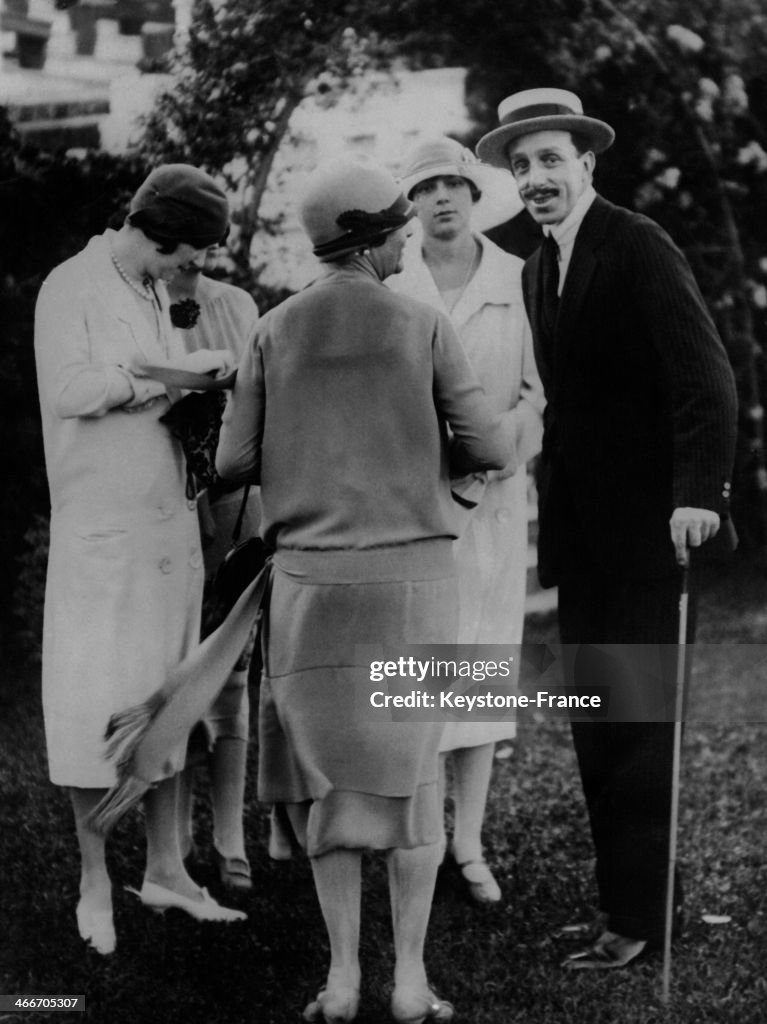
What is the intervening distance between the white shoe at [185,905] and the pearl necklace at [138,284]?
1736 mm

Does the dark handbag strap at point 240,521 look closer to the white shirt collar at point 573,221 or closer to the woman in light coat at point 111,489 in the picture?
the woman in light coat at point 111,489

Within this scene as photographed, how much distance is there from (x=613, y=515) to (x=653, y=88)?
129cm

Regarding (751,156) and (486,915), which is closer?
(486,915)

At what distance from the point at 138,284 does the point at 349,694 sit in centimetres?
134

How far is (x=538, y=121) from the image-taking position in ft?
12.7

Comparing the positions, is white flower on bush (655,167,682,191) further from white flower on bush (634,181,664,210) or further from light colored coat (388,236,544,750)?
light colored coat (388,236,544,750)

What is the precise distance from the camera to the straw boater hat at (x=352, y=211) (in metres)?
3.42

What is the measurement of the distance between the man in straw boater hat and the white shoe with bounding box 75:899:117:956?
1.36 meters

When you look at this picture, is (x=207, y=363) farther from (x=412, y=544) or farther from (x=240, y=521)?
(x=412, y=544)

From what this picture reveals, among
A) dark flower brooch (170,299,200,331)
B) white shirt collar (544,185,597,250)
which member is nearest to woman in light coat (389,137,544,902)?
white shirt collar (544,185,597,250)

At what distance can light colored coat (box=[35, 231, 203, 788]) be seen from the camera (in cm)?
388

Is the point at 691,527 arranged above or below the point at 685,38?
below

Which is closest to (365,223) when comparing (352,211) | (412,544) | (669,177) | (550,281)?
(352,211)

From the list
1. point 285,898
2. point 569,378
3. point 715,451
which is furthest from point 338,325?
point 285,898
